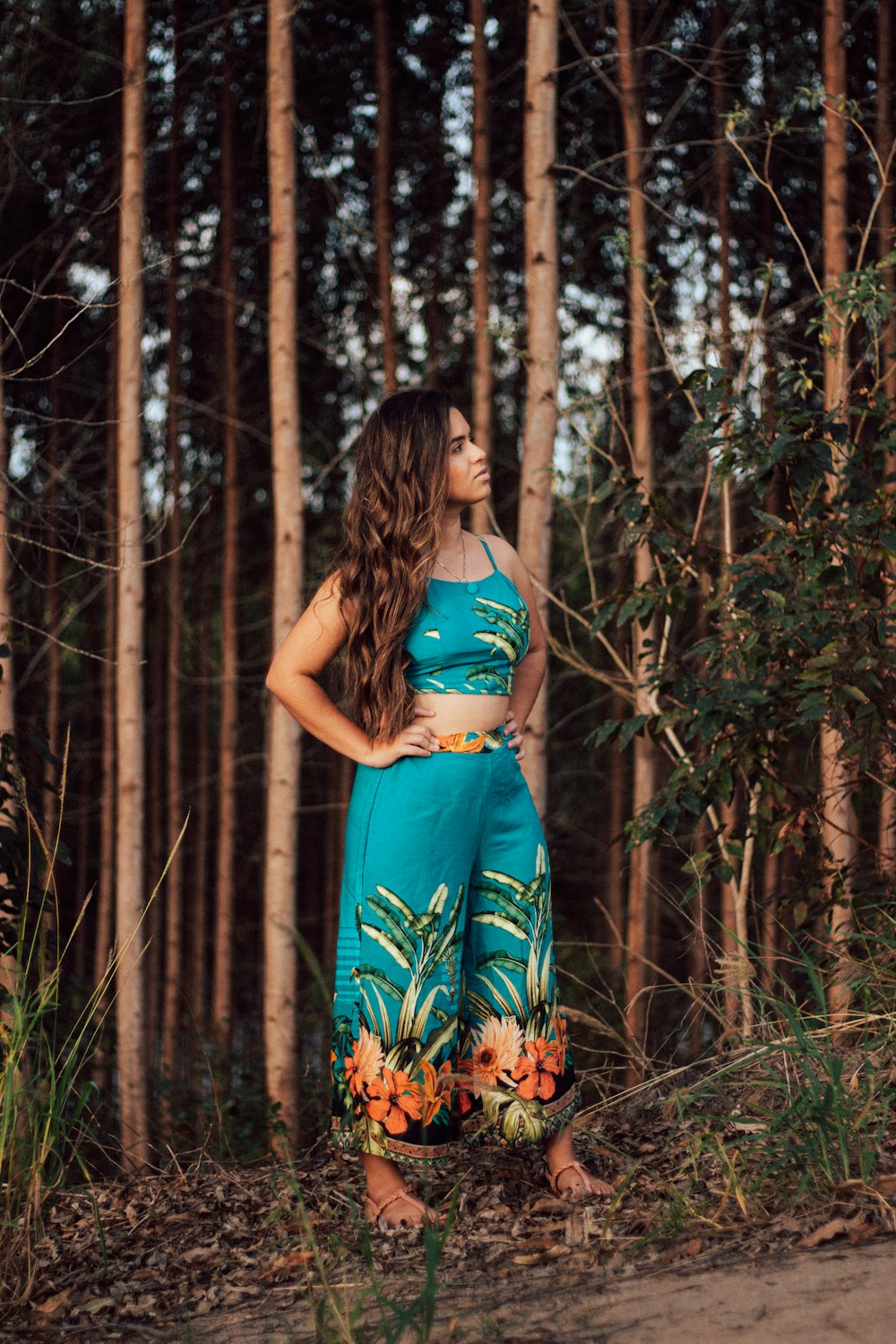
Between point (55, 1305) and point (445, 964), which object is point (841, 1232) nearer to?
point (445, 964)

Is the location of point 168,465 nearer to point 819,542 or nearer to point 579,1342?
point 819,542

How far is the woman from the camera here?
315 cm

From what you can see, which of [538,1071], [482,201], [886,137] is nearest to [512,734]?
[538,1071]

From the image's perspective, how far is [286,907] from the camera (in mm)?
8977

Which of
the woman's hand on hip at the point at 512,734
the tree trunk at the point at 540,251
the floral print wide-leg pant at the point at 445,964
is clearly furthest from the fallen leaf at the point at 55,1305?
the tree trunk at the point at 540,251

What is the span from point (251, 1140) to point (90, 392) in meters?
7.81

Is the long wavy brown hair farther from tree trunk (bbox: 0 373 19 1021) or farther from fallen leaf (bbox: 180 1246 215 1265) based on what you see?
tree trunk (bbox: 0 373 19 1021)

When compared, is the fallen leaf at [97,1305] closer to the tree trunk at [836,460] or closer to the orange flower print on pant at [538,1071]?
the orange flower print on pant at [538,1071]

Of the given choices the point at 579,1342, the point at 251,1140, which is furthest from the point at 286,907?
the point at 579,1342

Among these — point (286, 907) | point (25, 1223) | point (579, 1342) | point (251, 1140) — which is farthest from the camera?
point (286, 907)

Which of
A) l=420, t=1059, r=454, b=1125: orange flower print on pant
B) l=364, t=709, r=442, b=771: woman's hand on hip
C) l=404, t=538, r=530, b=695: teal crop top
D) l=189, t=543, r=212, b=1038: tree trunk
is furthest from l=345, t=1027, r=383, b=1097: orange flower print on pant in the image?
l=189, t=543, r=212, b=1038: tree trunk

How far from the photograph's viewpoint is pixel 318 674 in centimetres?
326

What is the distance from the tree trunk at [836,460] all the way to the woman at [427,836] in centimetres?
85

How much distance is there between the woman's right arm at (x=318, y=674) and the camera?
127 inches
